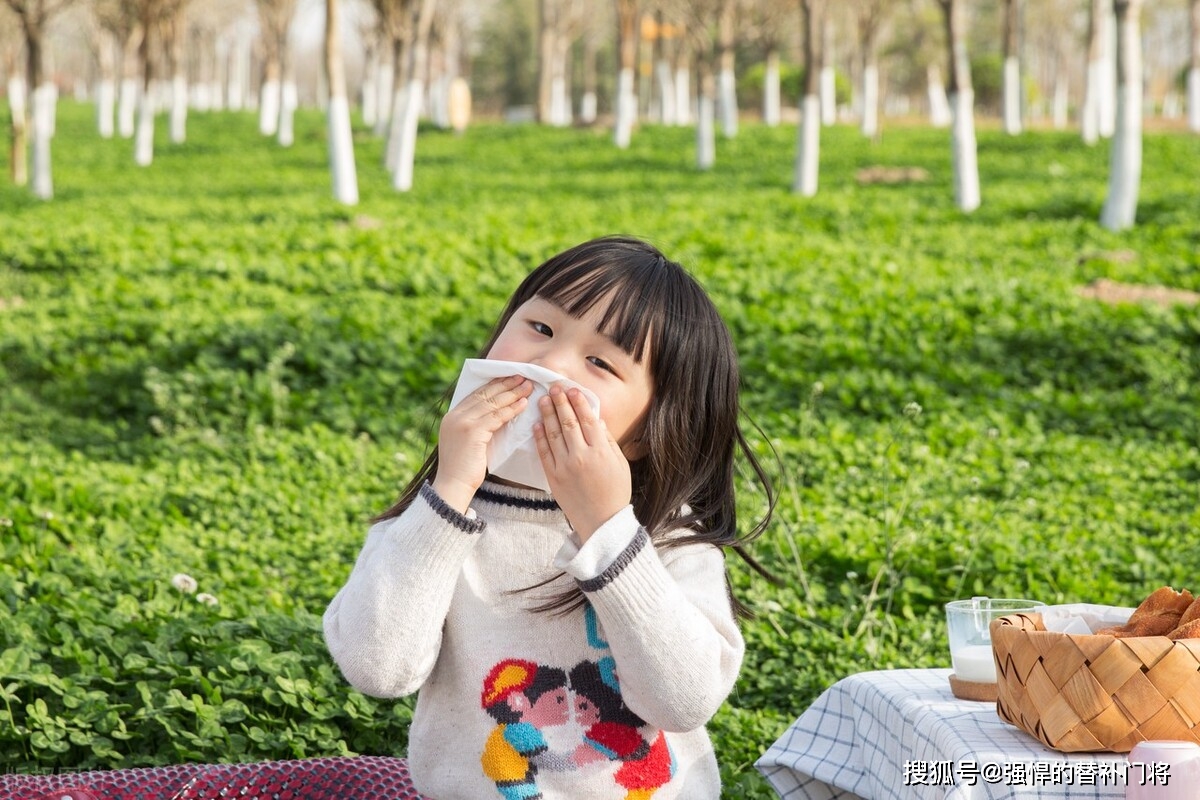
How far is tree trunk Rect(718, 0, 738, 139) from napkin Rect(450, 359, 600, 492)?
21.8 m

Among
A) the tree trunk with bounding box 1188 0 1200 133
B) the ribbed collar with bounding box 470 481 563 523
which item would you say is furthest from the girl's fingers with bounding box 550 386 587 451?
the tree trunk with bounding box 1188 0 1200 133

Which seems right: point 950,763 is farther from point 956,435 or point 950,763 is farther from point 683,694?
point 956,435

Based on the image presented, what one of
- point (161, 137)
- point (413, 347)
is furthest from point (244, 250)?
point (161, 137)

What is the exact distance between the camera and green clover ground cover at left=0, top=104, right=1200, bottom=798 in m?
3.56

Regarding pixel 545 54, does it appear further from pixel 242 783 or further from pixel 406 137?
pixel 242 783

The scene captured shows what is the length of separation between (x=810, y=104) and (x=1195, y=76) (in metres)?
12.5

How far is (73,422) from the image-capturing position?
7715 mm

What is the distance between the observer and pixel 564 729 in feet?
6.48

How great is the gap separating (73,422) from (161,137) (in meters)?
22.5

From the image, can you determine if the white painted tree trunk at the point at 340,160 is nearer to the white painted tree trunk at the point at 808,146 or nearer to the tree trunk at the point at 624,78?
the white painted tree trunk at the point at 808,146

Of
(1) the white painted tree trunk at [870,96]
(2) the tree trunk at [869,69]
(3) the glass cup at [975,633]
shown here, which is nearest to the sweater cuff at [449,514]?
(3) the glass cup at [975,633]

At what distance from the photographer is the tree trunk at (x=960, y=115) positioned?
14.6 m

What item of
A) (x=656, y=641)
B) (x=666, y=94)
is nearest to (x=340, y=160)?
(x=656, y=641)

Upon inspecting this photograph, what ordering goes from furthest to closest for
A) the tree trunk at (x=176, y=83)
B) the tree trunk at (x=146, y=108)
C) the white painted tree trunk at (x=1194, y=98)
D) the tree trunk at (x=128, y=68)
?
the tree trunk at (x=128, y=68) → the tree trunk at (x=176, y=83) → the white painted tree trunk at (x=1194, y=98) → the tree trunk at (x=146, y=108)
